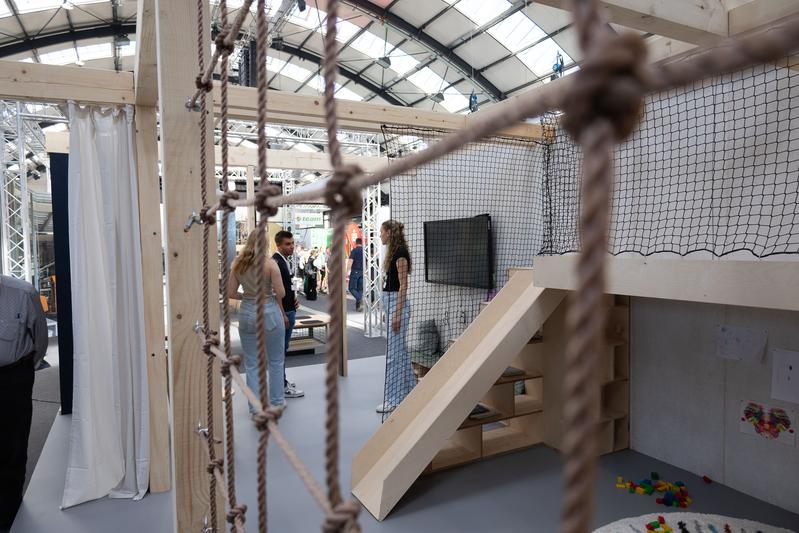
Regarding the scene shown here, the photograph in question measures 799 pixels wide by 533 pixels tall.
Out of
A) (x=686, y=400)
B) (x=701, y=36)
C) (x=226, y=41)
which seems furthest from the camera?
(x=686, y=400)

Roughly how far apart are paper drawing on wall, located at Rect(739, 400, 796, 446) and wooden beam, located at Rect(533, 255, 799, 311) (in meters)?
0.99

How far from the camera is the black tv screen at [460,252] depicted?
12.7ft

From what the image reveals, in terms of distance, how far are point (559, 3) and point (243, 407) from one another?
3.38m

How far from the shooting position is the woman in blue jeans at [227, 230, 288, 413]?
10.0 feet

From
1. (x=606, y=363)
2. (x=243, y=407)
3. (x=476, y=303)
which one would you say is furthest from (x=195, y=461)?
(x=476, y=303)

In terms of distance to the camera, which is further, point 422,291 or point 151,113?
point 422,291

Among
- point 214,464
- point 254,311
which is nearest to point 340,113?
point 254,311

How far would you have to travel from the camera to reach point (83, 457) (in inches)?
93.4

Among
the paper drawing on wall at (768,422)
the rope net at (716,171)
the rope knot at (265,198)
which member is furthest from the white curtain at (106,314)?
the paper drawing on wall at (768,422)

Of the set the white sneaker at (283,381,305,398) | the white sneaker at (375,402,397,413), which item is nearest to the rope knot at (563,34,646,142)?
the white sneaker at (375,402,397,413)

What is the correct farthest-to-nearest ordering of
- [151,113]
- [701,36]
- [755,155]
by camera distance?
[151,113] < [755,155] < [701,36]

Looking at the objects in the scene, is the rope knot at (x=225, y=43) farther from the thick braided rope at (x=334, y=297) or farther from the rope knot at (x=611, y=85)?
the rope knot at (x=611, y=85)

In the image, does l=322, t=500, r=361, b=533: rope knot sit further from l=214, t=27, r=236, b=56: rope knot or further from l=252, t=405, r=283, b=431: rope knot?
l=214, t=27, r=236, b=56: rope knot

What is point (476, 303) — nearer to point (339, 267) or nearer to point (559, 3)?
point (559, 3)
